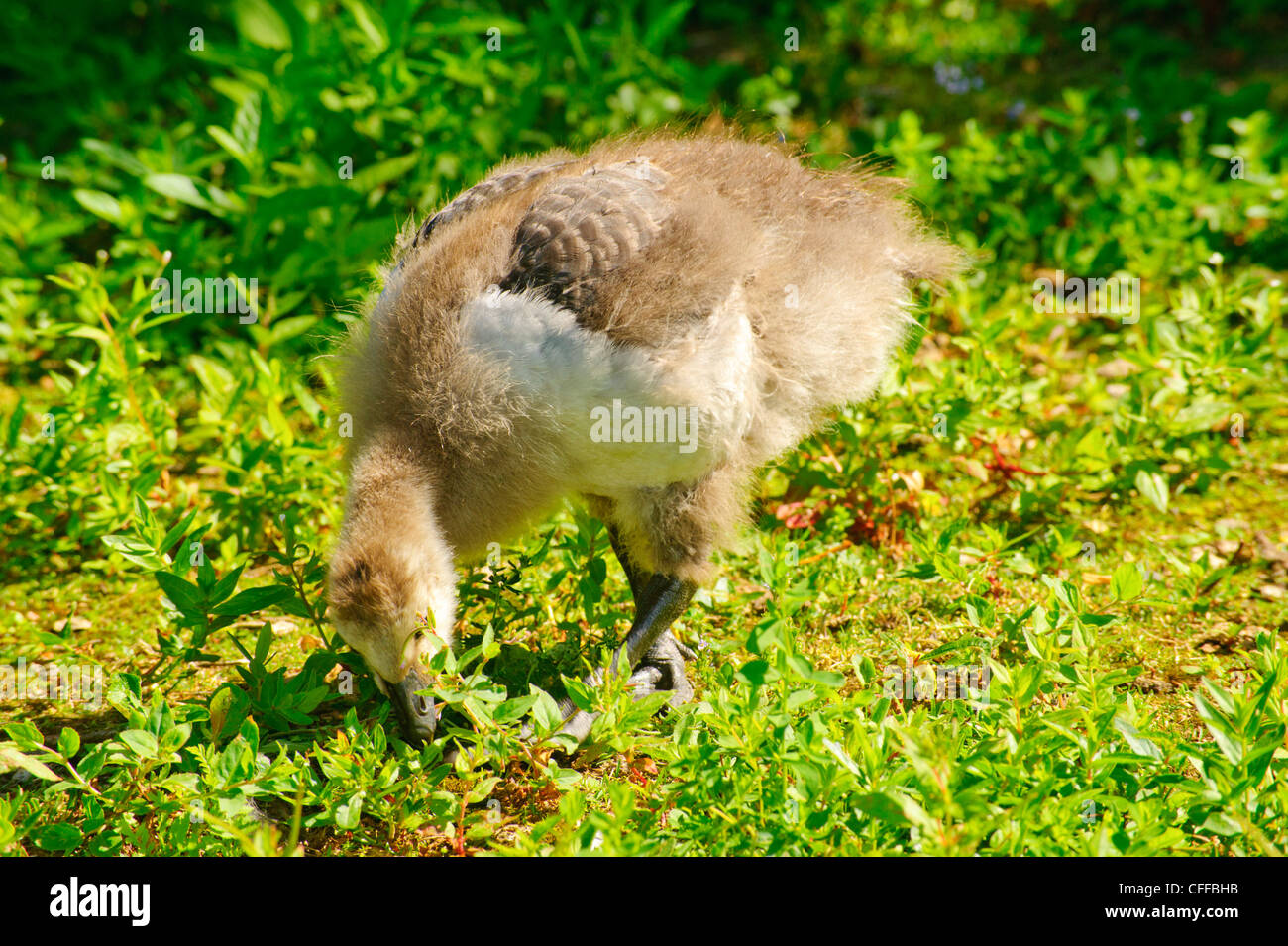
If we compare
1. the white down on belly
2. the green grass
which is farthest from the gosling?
the green grass

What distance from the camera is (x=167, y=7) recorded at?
834 centimetres

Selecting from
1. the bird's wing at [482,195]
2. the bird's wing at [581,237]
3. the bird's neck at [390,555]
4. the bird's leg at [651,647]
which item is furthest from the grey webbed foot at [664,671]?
the bird's wing at [482,195]

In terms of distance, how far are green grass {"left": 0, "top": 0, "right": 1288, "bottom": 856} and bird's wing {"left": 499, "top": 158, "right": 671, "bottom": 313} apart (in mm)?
996

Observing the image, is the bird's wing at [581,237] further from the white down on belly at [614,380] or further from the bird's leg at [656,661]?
the bird's leg at [656,661]

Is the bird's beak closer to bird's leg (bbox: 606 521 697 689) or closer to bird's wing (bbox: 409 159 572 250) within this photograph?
bird's leg (bbox: 606 521 697 689)

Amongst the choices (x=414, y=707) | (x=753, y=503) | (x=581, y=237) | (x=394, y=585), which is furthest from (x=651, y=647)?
(x=581, y=237)

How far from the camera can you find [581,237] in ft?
11.3

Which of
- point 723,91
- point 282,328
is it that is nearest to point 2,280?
point 282,328

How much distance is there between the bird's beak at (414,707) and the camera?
3371 mm

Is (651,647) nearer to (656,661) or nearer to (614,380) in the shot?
(656,661)

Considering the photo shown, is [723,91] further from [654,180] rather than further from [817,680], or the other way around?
[817,680]

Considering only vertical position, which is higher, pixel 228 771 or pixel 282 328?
pixel 282 328

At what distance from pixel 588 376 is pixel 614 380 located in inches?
3.1

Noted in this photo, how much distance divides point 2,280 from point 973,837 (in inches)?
221
